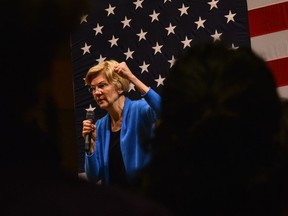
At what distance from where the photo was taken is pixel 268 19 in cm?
358

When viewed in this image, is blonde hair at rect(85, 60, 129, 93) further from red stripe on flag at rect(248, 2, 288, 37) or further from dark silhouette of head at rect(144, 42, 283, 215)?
dark silhouette of head at rect(144, 42, 283, 215)

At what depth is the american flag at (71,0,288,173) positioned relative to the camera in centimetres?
365

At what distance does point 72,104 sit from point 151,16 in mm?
868

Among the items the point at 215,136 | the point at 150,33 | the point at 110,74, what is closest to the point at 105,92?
the point at 110,74

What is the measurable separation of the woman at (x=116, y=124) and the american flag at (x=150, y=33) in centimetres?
65

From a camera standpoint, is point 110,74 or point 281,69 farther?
point 281,69

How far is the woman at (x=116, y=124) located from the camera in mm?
2861

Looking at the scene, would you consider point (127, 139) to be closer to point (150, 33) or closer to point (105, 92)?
point (105, 92)

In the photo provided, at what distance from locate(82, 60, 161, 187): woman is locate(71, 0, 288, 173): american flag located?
0.65 m

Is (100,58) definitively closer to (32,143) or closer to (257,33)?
(257,33)

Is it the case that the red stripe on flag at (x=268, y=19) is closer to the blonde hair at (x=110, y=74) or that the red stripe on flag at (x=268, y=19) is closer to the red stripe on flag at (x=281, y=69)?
the red stripe on flag at (x=281, y=69)

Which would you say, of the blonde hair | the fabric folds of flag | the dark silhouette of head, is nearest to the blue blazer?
the blonde hair

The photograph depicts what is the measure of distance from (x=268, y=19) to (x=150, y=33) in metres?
0.82

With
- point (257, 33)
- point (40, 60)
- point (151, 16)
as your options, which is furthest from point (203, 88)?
point (151, 16)
